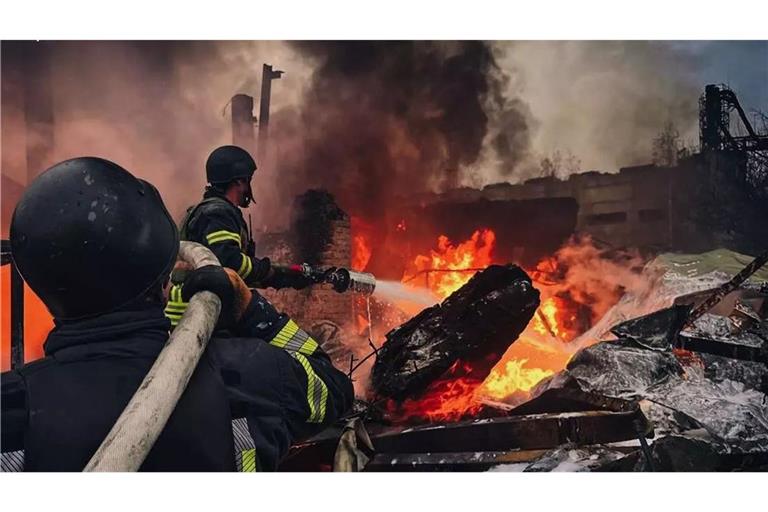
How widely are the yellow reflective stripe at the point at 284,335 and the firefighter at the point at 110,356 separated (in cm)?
31

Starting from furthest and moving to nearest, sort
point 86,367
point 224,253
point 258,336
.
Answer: point 224,253, point 258,336, point 86,367

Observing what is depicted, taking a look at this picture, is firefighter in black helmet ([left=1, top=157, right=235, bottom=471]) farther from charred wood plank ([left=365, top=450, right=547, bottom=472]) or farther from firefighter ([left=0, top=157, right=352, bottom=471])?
charred wood plank ([left=365, top=450, right=547, bottom=472])

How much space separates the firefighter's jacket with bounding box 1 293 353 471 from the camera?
6.15 ft

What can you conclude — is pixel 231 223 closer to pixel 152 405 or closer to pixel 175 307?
pixel 175 307

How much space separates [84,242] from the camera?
2018mm

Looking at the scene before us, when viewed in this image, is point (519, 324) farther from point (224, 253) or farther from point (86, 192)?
point (86, 192)

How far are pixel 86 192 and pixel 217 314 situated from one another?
57cm

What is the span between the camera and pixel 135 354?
2.03 meters

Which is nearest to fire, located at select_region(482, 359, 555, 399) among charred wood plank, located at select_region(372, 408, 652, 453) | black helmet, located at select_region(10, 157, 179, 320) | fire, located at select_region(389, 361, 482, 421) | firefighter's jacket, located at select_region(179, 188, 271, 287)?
fire, located at select_region(389, 361, 482, 421)

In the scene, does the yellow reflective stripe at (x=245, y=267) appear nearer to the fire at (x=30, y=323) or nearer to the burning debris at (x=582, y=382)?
the burning debris at (x=582, y=382)

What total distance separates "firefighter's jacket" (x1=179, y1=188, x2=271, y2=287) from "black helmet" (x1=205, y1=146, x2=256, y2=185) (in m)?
0.32

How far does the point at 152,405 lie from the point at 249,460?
15.2 inches

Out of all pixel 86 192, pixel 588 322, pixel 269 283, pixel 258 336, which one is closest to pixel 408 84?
pixel 269 283

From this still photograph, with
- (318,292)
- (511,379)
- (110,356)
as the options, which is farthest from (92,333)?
(511,379)
